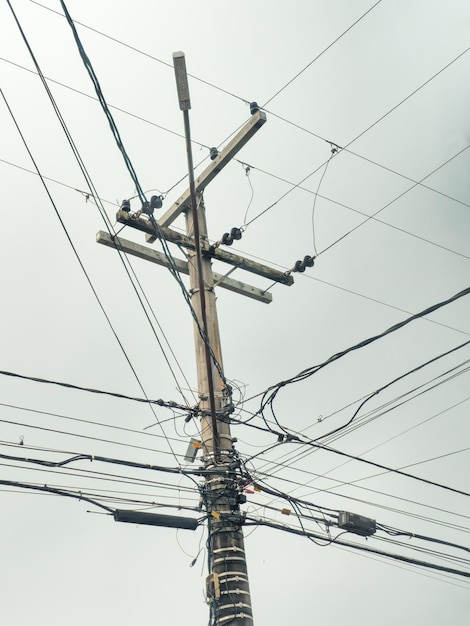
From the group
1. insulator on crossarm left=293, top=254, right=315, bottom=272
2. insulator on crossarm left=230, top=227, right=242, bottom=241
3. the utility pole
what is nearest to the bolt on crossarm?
the utility pole

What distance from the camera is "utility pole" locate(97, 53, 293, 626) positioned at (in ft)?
31.0

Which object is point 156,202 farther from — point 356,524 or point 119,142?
point 356,524

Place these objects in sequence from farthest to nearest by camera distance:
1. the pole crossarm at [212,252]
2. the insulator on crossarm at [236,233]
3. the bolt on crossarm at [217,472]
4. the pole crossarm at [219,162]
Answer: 1. the insulator on crossarm at [236,233]
2. the pole crossarm at [212,252]
3. the pole crossarm at [219,162]
4. the bolt on crossarm at [217,472]

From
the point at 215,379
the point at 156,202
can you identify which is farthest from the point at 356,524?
the point at 156,202

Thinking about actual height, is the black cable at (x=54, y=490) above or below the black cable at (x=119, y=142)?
below

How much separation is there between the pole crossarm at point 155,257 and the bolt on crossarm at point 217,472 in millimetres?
206

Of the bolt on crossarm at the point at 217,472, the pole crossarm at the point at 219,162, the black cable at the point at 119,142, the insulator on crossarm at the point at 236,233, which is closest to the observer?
the black cable at the point at 119,142

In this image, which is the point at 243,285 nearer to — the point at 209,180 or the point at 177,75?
the point at 209,180

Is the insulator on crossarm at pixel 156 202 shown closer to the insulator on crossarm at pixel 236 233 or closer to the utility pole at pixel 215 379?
the utility pole at pixel 215 379

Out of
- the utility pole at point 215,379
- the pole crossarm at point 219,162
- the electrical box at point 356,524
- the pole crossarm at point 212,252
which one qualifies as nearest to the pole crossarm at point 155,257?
the utility pole at point 215,379

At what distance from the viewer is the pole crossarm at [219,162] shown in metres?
11.6

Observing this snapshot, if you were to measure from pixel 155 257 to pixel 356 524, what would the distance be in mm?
5050

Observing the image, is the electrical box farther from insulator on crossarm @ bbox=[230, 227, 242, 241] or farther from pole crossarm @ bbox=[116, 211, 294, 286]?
insulator on crossarm @ bbox=[230, 227, 242, 241]

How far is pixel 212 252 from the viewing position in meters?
12.3
